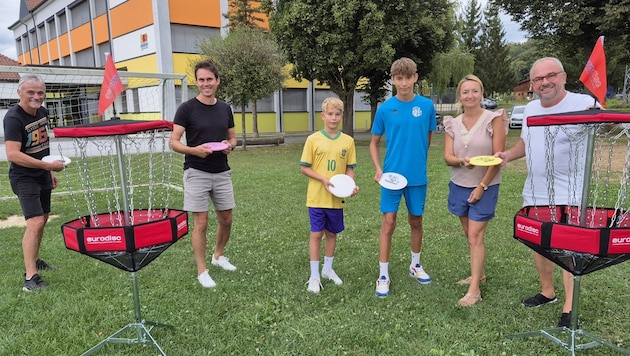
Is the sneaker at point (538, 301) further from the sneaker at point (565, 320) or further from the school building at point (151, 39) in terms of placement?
the school building at point (151, 39)

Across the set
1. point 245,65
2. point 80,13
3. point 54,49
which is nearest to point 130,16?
point 80,13

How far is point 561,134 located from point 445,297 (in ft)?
5.36

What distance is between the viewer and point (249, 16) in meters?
24.4

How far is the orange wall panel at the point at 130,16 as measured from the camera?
2383 centimetres

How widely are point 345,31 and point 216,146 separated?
42.2 feet

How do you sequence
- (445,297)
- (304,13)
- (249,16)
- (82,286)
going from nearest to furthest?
(445,297) → (82,286) → (304,13) → (249,16)

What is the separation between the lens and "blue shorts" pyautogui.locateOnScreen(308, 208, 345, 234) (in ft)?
12.4

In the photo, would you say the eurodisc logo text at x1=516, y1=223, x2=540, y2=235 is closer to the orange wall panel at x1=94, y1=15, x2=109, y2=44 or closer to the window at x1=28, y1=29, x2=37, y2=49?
the orange wall panel at x1=94, y1=15, x2=109, y2=44

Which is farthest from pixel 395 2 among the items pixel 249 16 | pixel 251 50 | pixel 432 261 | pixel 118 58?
pixel 118 58

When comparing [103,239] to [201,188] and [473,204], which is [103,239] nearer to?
[201,188]

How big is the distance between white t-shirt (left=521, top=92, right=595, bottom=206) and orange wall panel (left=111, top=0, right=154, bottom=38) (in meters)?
24.7

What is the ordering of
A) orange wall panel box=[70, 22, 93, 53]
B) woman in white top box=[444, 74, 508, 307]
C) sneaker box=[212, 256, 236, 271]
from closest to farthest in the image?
woman in white top box=[444, 74, 508, 307], sneaker box=[212, 256, 236, 271], orange wall panel box=[70, 22, 93, 53]

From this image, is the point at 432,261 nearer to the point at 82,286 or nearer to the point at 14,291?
the point at 82,286

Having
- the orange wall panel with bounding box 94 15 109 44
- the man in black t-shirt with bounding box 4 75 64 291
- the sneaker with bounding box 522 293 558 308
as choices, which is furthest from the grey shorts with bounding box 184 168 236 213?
the orange wall panel with bounding box 94 15 109 44
